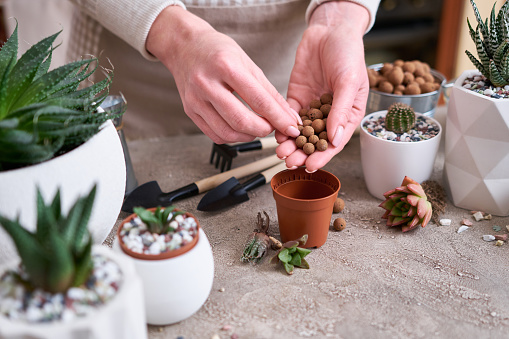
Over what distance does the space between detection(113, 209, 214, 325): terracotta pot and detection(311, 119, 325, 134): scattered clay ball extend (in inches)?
15.3

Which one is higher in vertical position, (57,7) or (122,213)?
(57,7)

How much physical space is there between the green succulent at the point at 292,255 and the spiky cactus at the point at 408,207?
0.70 ft

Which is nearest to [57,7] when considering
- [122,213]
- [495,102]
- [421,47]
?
[122,213]

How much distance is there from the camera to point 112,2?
1.18m

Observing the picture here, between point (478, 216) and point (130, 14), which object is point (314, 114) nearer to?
point (478, 216)

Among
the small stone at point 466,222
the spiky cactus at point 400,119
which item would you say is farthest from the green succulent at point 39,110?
the small stone at point 466,222

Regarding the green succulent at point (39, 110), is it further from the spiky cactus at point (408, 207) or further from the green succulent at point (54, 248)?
the spiky cactus at point (408, 207)

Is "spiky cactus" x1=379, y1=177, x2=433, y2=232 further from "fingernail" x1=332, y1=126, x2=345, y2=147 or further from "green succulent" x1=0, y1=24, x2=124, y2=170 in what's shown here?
"green succulent" x1=0, y1=24, x2=124, y2=170

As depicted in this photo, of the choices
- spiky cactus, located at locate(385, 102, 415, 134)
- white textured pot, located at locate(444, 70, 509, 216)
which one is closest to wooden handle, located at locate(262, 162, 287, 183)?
spiky cactus, located at locate(385, 102, 415, 134)

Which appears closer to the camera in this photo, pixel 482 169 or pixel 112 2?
pixel 482 169

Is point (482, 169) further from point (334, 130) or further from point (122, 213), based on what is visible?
point (122, 213)

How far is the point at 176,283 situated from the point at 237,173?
1.58 ft

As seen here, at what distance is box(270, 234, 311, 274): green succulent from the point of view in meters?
0.84

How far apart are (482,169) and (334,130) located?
327 millimetres
